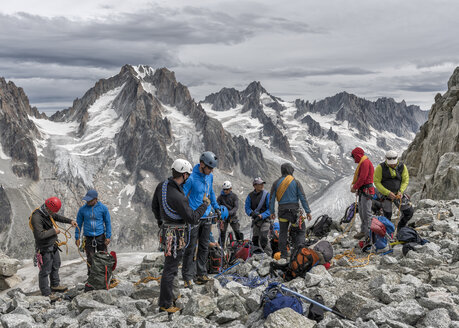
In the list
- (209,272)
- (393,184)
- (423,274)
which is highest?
(393,184)

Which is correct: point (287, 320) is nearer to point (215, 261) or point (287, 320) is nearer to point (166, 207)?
point (166, 207)

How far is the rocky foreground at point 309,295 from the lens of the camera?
7.18m

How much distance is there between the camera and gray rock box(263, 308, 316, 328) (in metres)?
7.04

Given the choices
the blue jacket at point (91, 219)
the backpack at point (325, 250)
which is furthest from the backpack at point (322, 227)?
the blue jacket at point (91, 219)

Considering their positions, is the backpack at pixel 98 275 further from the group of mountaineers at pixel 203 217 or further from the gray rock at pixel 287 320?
the gray rock at pixel 287 320

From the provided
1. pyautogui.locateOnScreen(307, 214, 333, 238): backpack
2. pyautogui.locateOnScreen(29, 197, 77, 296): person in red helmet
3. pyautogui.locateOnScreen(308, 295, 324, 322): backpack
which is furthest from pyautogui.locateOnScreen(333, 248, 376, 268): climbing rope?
pyautogui.locateOnScreen(29, 197, 77, 296): person in red helmet

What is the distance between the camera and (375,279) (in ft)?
30.3

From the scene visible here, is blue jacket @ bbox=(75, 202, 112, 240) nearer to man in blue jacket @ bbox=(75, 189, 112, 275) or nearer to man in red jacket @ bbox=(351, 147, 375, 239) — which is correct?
man in blue jacket @ bbox=(75, 189, 112, 275)

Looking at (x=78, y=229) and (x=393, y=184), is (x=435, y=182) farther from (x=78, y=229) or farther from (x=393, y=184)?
(x=78, y=229)

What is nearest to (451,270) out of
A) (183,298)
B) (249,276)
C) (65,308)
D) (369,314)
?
(369,314)

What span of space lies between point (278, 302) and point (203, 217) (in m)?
4.27

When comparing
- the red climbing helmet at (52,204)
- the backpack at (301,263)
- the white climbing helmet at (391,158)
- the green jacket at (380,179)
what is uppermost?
the white climbing helmet at (391,158)

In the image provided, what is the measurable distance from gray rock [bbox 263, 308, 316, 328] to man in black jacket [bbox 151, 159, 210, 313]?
3.03 m

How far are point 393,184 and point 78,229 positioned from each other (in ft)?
39.8
